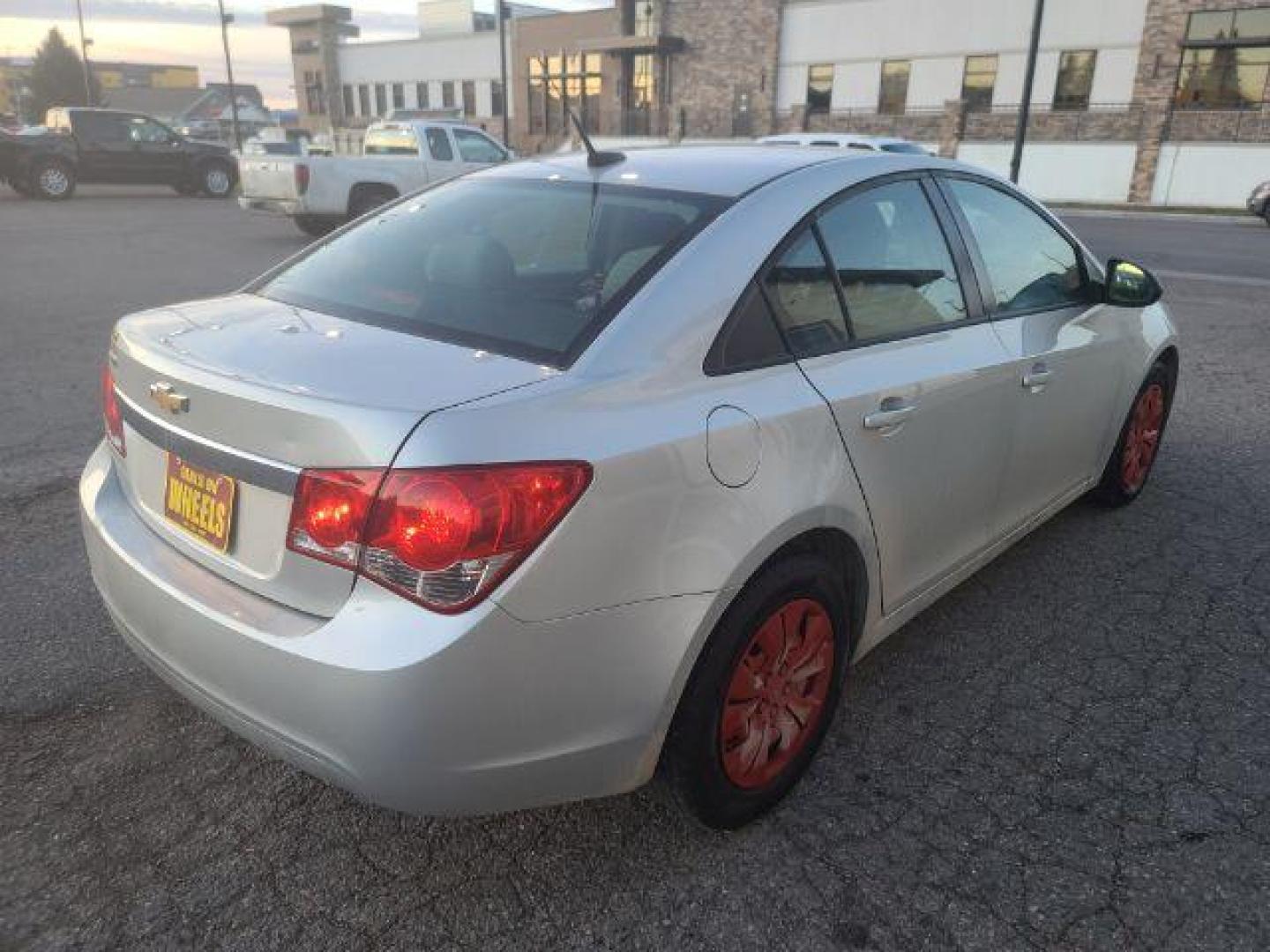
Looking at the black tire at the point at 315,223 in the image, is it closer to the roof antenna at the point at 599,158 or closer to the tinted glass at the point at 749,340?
the roof antenna at the point at 599,158

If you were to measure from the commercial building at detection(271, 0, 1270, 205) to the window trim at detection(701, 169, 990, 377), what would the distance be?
31716 millimetres

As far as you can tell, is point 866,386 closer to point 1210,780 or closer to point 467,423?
point 467,423

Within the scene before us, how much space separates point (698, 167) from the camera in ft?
8.79

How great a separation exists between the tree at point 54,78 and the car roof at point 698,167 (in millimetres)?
88567

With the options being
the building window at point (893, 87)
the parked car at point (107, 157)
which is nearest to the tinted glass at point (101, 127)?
the parked car at point (107, 157)

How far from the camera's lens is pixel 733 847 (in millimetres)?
2305

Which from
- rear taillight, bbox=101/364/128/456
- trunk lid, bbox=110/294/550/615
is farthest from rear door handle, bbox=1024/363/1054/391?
rear taillight, bbox=101/364/128/456

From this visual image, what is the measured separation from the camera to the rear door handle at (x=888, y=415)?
240 cm

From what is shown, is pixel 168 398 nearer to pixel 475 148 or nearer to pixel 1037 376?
pixel 1037 376

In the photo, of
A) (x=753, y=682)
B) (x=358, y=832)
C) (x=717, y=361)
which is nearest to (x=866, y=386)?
(x=717, y=361)

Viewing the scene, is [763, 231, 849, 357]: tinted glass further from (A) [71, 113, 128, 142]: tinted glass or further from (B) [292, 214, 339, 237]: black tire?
(A) [71, 113, 128, 142]: tinted glass

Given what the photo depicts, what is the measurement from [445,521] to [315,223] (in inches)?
603

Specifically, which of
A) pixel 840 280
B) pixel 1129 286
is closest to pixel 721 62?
pixel 1129 286

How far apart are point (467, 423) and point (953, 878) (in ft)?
5.03
